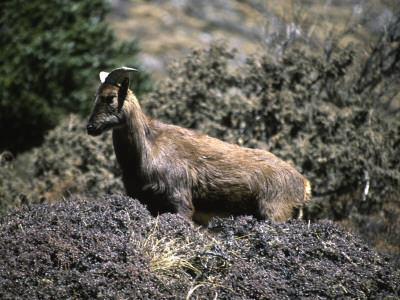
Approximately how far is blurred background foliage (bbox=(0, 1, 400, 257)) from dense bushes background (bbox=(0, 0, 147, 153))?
6.41 ft

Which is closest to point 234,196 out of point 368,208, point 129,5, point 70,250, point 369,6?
point 70,250

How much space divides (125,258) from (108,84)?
2053mm

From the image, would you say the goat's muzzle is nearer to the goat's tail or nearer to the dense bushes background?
the goat's tail

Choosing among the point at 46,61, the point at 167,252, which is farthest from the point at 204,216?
the point at 46,61

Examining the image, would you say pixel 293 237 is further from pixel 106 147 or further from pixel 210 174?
pixel 106 147

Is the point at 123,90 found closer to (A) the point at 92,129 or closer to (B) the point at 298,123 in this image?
(A) the point at 92,129

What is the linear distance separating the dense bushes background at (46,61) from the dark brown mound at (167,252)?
709cm

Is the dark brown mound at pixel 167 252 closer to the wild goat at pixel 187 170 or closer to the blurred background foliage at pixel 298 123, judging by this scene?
the wild goat at pixel 187 170

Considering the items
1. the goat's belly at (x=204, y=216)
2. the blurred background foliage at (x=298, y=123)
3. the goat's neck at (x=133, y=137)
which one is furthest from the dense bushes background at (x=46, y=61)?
the goat's belly at (x=204, y=216)

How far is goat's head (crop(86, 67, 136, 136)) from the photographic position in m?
5.31

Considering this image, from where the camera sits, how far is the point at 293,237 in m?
4.79

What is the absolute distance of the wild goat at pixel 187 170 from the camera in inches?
214

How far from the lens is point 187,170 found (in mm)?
5609

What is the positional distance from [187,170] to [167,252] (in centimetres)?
133
